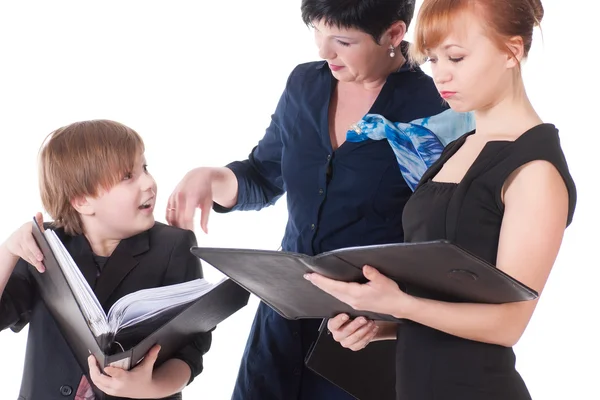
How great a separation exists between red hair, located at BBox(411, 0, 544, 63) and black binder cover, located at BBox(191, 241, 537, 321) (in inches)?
16.0

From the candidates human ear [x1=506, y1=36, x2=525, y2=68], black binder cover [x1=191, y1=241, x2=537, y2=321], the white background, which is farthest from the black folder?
the white background

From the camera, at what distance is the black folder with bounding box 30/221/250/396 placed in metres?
1.69

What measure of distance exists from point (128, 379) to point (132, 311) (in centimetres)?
14

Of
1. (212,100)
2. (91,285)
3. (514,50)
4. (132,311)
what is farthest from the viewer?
(212,100)

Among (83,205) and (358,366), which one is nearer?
(358,366)

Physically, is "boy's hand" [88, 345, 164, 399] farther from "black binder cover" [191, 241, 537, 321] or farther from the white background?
the white background

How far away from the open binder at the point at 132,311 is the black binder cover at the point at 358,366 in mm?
186

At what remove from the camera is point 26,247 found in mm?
1869

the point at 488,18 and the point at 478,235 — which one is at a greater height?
the point at 488,18

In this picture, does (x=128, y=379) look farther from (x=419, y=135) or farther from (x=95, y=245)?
(x=419, y=135)

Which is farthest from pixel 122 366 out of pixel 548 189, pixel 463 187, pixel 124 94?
pixel 124 94

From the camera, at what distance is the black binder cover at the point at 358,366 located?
1.84m

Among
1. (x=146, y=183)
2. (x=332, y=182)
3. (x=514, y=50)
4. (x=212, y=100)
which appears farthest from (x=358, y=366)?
(x=212, y=100)

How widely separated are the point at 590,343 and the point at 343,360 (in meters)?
1.88
